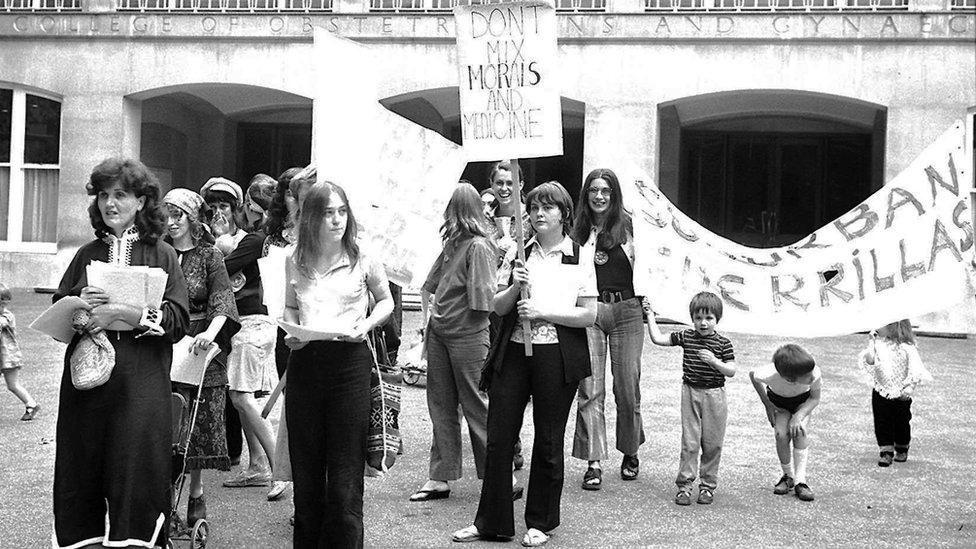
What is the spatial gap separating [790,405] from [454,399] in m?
2.11

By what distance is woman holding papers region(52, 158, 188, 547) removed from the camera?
4.65 meters

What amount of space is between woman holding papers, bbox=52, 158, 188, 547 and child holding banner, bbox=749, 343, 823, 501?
13.0 ft

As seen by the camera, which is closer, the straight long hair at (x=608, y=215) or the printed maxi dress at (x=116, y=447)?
the printed maxi dress at (x=116, y=447)

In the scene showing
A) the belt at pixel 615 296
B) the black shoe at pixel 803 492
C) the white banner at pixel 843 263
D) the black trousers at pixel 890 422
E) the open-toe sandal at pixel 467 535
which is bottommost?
the open-toe sandal at pixel 467 535

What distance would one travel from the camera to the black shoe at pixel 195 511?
602 centimetres

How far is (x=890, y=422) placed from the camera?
858 centimetres

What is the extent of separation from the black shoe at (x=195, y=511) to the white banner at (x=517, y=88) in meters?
2.29

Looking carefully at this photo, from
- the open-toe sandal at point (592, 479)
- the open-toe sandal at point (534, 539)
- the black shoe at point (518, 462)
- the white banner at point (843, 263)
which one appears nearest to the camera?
the open-toe sandal at point (534, 539)

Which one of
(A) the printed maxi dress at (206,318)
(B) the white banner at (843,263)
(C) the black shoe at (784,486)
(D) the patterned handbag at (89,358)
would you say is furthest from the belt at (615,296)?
(D) the patterned handbag at (89,358)

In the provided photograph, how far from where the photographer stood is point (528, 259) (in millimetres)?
6488

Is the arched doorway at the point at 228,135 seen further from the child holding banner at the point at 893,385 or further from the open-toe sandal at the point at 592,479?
the open-toe sandal at the point at 592,479

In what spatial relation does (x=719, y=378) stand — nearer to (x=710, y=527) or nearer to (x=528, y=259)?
(x=710, y=527)

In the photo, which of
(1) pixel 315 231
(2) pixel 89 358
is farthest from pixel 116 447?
(1) pixel 315 231

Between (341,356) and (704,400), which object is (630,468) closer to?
(704,400)
